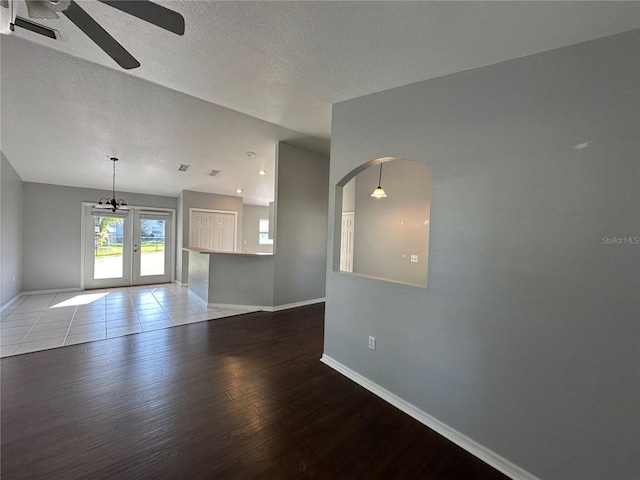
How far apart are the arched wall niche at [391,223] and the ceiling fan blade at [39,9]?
3177 millimetres

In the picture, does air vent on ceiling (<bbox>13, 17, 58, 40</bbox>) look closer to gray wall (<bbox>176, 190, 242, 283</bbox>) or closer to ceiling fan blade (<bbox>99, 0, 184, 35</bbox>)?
ceiling fan blade (<bbox>99, 0, 184, 35</bbox>)

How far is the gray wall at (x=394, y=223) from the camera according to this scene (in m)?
4.27

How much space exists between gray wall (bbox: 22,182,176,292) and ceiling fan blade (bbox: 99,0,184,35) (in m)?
6.77

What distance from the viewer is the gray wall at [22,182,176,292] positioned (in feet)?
18.2

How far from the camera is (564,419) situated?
147 centimetres

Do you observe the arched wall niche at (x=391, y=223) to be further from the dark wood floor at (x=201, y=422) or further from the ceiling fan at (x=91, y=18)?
the ceiling fan at (x=91, y=18)

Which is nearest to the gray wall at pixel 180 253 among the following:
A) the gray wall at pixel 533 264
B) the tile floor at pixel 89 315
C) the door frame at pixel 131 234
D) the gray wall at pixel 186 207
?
the gray wall at pixel 186 207

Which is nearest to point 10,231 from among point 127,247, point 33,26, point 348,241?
point 127,247

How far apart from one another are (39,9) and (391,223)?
4.44 m

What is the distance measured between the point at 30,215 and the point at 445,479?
27.2ft

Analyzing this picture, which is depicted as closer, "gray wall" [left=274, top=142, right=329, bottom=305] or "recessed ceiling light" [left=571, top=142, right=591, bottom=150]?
"recessed ceiling light" [left=571, top=142, right=591, bottom=150]

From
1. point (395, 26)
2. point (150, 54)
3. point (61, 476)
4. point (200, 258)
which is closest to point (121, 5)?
point (150, 54)

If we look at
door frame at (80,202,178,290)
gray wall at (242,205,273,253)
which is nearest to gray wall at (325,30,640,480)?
door frame at (80,202,178,290)

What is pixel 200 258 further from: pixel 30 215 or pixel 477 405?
pixel 477 405
